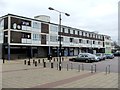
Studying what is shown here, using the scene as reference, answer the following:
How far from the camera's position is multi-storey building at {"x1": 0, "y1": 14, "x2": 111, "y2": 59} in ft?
134

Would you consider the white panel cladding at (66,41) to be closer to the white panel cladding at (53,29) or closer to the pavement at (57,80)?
the white panel cladding at (53,29)

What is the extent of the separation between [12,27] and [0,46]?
5830mm

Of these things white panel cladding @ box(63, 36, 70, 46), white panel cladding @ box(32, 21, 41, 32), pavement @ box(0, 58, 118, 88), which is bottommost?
pavement @ box(0, 58, 118, 88)

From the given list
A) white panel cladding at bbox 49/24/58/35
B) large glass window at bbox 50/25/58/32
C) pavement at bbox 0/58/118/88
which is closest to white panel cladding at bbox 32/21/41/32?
white panel cladding at bbox 49/24/58/35

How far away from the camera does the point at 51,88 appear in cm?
1108

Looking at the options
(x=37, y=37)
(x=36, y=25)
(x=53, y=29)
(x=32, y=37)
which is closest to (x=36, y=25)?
(x=36, y=25)

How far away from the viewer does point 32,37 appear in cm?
4528

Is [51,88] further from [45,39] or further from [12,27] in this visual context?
[45,39]

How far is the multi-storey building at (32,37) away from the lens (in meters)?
40.8

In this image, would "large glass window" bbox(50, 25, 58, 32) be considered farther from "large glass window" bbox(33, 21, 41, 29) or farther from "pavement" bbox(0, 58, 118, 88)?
"pavement" bbox(0, 58, 118, 88)

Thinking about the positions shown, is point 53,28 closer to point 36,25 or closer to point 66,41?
point 66,41

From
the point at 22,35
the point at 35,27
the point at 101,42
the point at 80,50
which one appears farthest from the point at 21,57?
the point at 101,42

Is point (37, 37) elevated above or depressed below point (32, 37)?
above

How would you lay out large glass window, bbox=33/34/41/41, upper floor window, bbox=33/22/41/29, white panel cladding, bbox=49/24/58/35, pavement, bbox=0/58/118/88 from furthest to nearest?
1. white panel cladding, bbox=49/24/58/35
2. upper floor window, bbox=33/22/41/29
3. large glass window, bbox=33/34/41/41
4. pavement, bbox=0/58/118/88
